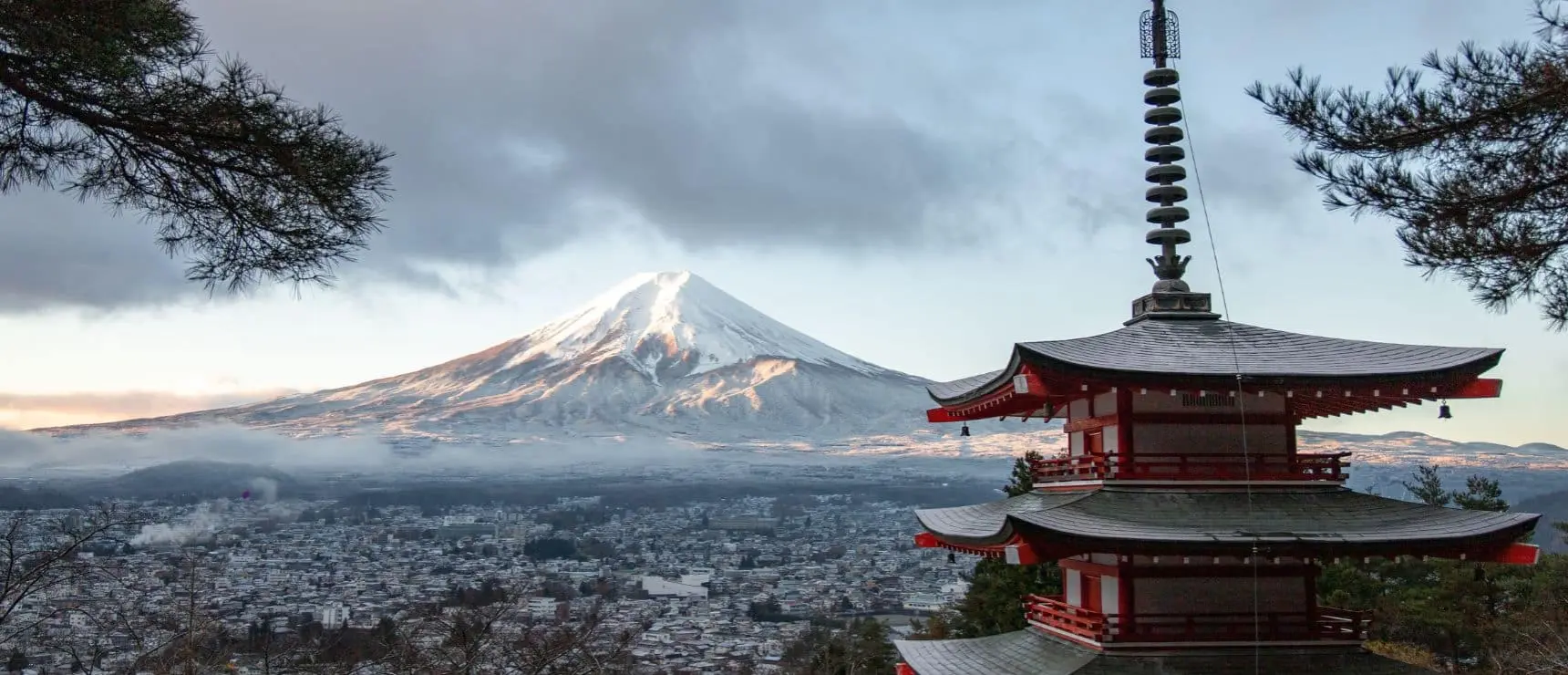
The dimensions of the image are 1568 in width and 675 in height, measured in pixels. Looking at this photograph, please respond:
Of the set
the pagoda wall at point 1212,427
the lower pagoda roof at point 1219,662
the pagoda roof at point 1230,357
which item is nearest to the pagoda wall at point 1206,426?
the pagoda wall at point 1212,427

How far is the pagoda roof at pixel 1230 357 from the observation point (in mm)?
10102

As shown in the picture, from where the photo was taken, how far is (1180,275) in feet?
41.1

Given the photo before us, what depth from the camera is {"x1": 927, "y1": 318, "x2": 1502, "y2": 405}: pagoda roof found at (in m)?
10.1

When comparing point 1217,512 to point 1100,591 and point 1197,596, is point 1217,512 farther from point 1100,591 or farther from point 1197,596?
point 1100,591

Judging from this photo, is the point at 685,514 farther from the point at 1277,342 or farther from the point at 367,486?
the point at 1277,342

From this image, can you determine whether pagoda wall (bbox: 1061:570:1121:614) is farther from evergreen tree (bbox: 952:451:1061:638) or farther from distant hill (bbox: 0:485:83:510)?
distant hill (bbox: 0:485:83:510)

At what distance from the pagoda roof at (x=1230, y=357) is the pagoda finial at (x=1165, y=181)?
8.7 inches

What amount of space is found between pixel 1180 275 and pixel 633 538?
71181 mm

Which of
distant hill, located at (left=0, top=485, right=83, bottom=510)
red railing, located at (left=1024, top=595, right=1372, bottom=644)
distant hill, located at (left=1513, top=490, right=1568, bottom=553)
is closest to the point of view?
red railing, located at (left=1024, top=595, right=1372, bottom=644)

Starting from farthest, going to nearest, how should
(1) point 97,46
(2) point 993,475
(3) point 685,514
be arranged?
(2) point 993,475
(3) point 685,514
(1) point 97,46

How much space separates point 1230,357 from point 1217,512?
4.71 feet

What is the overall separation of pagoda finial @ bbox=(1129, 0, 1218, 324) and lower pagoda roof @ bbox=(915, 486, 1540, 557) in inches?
92.4

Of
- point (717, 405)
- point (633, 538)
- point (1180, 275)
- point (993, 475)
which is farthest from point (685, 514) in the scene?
point (1180, 275)

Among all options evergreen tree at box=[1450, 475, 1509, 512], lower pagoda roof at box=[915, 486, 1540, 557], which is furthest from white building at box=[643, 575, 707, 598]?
lower pagoda roof at box=[915, 486, 1540, 557]
